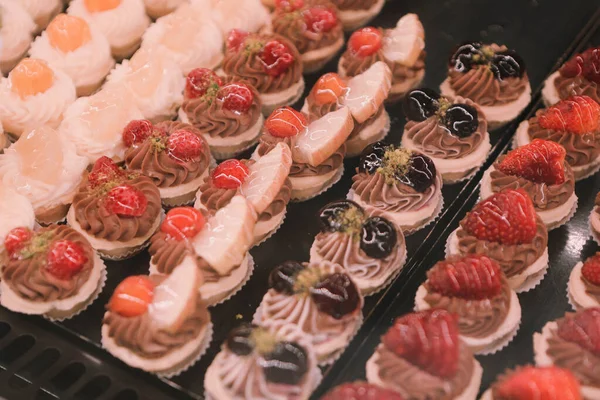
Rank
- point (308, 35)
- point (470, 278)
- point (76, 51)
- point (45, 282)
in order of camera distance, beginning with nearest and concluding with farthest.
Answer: point (470, 278), point (45, 282), point (76, 51), point (308, 35)

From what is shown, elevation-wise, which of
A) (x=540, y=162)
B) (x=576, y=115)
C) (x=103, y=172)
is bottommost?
(x=103, y=172)

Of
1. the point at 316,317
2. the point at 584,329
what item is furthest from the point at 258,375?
the point at 584,329

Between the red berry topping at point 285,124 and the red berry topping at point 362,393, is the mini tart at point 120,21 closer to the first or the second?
the red berry topping at point 285,124

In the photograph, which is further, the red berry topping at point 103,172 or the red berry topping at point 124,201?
the red berry topping at point 103,172

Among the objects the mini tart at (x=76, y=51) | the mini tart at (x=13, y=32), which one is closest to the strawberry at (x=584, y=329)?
the mini tart at (x=76, y=51)

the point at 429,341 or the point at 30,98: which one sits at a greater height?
the point at 429,341

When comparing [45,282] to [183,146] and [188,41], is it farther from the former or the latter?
[188,41]

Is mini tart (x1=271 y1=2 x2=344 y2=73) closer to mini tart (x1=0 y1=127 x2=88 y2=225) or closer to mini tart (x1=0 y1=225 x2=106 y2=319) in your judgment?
mini tart (x1=0 y1=127 x2=88 y2=225)

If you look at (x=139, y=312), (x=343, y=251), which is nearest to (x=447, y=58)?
(x=343, y=251)
